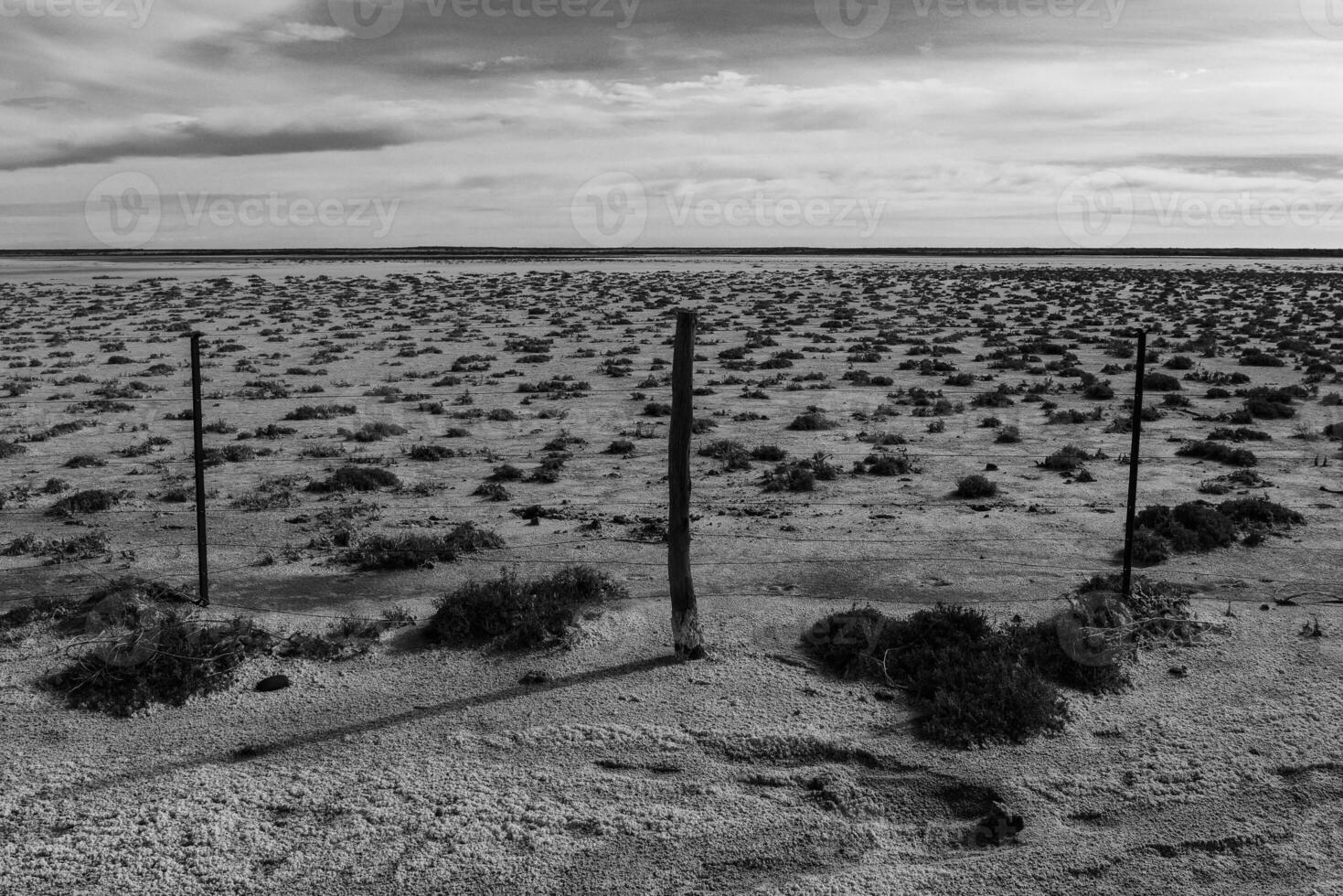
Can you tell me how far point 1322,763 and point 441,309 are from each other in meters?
43.9

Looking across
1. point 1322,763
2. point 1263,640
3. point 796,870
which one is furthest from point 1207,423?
point 796,870

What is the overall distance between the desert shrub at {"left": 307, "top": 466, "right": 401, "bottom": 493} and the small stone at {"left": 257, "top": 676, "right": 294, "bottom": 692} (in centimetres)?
593

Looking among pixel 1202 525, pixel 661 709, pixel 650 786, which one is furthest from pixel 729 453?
pixel 650 786

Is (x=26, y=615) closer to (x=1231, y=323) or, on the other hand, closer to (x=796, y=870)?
(x=796, y=870)

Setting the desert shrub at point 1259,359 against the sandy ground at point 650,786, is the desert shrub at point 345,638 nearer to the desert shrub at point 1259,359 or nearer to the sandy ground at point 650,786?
the sandy ground at point 650,786

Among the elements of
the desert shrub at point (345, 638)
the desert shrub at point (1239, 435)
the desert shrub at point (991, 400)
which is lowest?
the desert shrub at point (345, 638)

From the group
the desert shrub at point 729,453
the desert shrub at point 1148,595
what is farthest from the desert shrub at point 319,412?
the desert shrub at point 1148,595

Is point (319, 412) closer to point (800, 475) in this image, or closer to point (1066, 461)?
point (800, 475)

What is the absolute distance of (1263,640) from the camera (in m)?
7.72

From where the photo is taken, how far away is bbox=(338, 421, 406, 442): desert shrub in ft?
54.0

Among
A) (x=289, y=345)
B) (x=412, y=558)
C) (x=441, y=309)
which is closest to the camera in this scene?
(x=412, y=558)

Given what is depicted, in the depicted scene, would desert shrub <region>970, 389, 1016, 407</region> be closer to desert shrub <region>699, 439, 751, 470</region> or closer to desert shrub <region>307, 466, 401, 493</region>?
desert shrub <region>699, 439, 751, 470</region>

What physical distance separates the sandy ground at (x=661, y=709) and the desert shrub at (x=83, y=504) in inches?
7.2

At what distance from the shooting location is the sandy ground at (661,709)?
5094 millimetres
